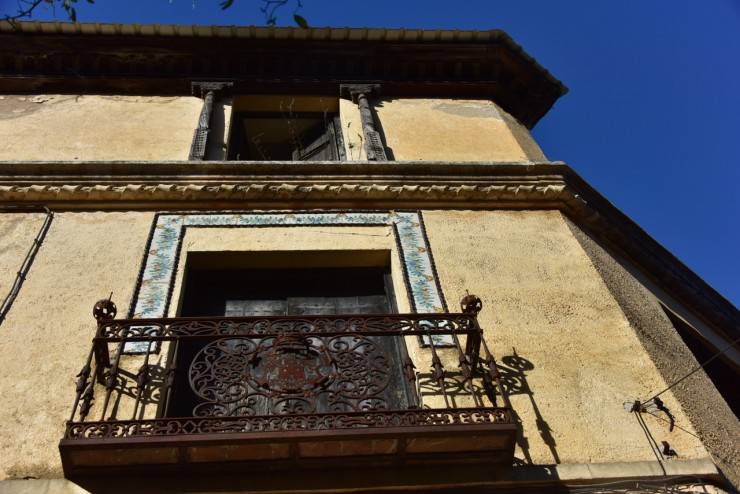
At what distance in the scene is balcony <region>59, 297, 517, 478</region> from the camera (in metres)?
3.97

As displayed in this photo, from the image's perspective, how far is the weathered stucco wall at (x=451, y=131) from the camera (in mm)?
7812

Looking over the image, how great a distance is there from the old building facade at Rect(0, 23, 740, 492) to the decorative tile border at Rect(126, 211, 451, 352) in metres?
0.02

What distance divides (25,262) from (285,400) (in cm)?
251

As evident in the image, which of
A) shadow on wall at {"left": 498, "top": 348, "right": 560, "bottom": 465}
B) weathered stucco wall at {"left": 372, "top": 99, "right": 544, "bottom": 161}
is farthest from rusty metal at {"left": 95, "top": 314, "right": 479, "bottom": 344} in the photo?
weathered stucco wall at {"left": 372, "top": 99, "right": 544, "bottom": 161}

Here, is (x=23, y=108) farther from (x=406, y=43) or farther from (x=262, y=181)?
(x=406, y=43)

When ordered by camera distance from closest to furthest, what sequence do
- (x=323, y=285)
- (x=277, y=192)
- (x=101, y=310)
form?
(x=101, y=310) → (x=323, y=285) → (x=277, y=192)

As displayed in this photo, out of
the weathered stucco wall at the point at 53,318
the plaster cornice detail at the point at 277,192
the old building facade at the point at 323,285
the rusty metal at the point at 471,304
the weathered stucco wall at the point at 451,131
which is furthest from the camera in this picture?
the weathered stucco wall at the point at 451,131

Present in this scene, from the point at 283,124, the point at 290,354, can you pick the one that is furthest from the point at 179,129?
the point at 290,354

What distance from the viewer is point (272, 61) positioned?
8.96 meters

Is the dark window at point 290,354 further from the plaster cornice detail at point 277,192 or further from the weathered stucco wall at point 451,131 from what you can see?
the weathered stucco wall at point 451,131

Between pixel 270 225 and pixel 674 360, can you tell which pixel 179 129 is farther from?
pixel 674 360

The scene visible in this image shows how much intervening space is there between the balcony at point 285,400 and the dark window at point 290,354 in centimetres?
2

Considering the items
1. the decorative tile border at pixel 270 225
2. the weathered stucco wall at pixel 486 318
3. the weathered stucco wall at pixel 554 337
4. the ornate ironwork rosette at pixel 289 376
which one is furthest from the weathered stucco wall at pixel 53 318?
the weathered stucco wall at pixel 554 337

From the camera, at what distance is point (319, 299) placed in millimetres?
5898
